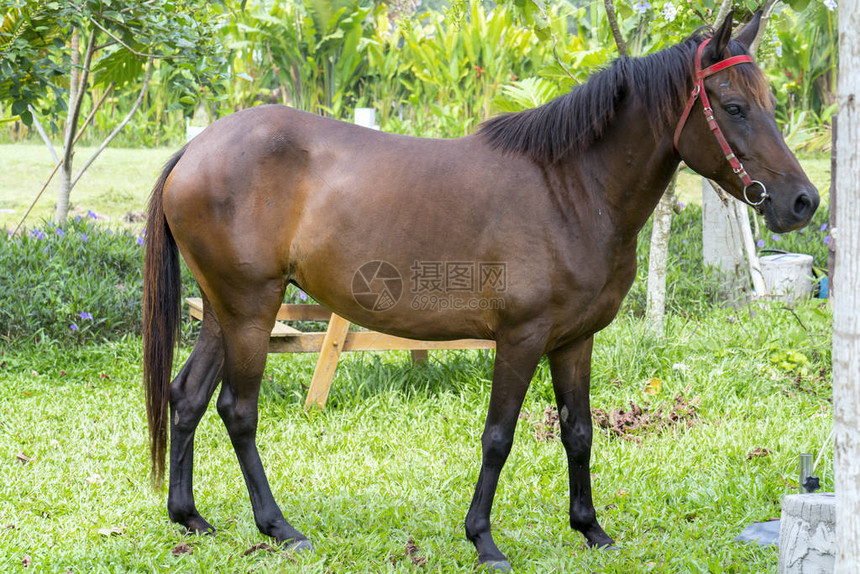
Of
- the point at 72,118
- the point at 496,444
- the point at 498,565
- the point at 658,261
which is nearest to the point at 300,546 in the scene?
the point at 498,565

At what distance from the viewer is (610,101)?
2938 mm

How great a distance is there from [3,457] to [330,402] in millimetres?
1791

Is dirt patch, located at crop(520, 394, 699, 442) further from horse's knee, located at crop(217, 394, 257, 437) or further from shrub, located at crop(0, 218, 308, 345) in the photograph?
shrub, located at crop(0, 218, 308, 345)

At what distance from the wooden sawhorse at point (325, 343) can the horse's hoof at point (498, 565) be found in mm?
1822

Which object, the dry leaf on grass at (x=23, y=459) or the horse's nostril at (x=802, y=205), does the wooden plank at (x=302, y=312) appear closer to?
the dry leaf on grass at (x=23, y=459)

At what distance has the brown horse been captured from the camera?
2887 millimetres

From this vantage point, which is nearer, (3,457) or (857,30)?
(857,30)

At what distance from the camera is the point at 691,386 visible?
502 centimetres

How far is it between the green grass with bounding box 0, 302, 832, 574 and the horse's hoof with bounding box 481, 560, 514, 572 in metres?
0.08

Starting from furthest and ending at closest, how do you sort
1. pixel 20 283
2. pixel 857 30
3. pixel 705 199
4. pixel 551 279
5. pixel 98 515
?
pixel 705 199
pixel 20 283
pixel 98 515
pixel 551 279
pixel 857 30

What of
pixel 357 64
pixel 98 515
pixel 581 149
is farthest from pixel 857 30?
pixel 357 64

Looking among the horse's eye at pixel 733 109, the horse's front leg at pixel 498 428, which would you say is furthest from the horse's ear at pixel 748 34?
the horse's front leg at pixel 498 428

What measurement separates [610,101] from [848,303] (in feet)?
4.53

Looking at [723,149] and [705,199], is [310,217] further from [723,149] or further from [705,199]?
[705,199]
